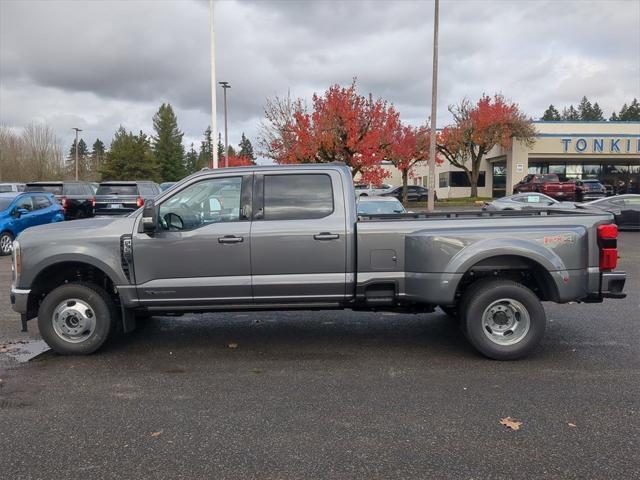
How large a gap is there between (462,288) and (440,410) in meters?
1.82

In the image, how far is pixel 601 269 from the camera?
5.19 metres

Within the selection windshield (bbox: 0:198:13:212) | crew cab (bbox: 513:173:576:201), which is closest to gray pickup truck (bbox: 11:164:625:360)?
windshield (bbox: 0:198:13:212)

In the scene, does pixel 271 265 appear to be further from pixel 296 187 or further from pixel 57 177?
pixel 57 177

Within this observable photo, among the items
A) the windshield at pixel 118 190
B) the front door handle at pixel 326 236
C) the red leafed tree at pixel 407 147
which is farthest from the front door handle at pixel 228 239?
the red leafed tree at pixel 407 147

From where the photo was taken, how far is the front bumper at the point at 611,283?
Result: 515cm

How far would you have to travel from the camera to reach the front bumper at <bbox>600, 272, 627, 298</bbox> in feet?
16.9

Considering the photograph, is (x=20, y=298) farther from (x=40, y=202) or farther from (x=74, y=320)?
(x=40, y=202)

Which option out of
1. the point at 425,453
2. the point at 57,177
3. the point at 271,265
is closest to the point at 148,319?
the point at 271,265

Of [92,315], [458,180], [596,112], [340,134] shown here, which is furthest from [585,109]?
[92,315]

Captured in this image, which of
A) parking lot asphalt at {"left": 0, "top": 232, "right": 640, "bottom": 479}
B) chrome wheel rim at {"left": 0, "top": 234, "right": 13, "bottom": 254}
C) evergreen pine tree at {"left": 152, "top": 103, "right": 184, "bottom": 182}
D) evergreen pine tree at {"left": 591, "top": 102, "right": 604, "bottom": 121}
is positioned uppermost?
evergreen pine tree at {"left": 591, "top": 102, "right": 604, "bottom": 121}

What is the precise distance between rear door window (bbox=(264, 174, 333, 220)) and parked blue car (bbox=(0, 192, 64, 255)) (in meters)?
10.4

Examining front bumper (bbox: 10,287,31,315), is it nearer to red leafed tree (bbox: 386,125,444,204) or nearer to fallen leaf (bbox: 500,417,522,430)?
fallen leaf (bbox: 500,417,522,430)

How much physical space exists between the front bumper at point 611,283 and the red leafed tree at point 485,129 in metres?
32.6

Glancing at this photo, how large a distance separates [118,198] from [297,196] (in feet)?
43.2
